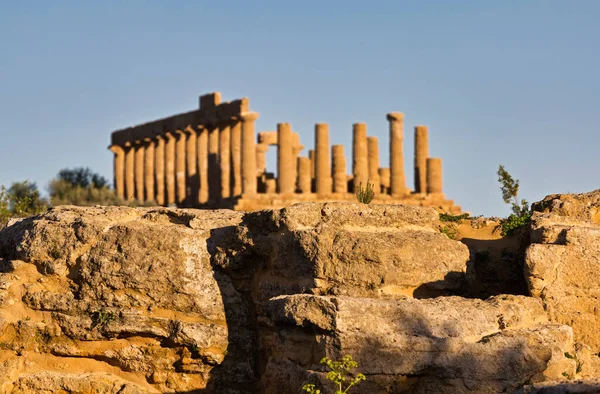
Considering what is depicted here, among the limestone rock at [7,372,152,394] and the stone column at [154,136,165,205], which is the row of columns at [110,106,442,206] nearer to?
the stone column at [154,136,165,205]

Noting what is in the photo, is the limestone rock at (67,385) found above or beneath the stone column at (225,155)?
beneath

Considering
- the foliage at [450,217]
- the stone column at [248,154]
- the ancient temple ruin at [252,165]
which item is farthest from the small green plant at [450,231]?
the stone column at [248,154]

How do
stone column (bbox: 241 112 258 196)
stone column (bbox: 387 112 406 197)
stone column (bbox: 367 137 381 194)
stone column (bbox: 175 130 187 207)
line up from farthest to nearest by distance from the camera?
stone column (bbox: 175 130 187 207) → stone column (bbox: 367 137 381 194) → stone column (bbox: 387 112 406 197) → stone column (bbox: 241 112 258 196)

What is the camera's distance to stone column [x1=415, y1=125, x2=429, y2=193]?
4741 cm

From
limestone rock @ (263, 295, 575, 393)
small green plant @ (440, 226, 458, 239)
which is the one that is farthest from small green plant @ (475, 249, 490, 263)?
limestone rock @ (263, 295, 575, 393)

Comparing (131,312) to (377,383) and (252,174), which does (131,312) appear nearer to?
(377,383)

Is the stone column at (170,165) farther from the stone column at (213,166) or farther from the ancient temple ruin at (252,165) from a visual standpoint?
the stone column at (213,166)

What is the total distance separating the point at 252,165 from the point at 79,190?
802 cm

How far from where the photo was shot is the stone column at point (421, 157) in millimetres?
47406

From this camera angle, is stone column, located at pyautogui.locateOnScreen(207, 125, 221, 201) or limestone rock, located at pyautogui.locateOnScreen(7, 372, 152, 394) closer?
limestone rock, located at pyautogui.locateOnScreen(7, 372, 152, 394)

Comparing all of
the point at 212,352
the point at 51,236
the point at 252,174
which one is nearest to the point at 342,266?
the point at 212,352

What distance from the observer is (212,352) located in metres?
11.7

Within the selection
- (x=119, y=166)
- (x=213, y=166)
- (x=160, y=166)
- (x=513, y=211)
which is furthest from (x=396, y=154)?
(x=513, y=211)

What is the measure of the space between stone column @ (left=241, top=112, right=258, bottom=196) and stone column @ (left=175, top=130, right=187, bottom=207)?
219 inches
